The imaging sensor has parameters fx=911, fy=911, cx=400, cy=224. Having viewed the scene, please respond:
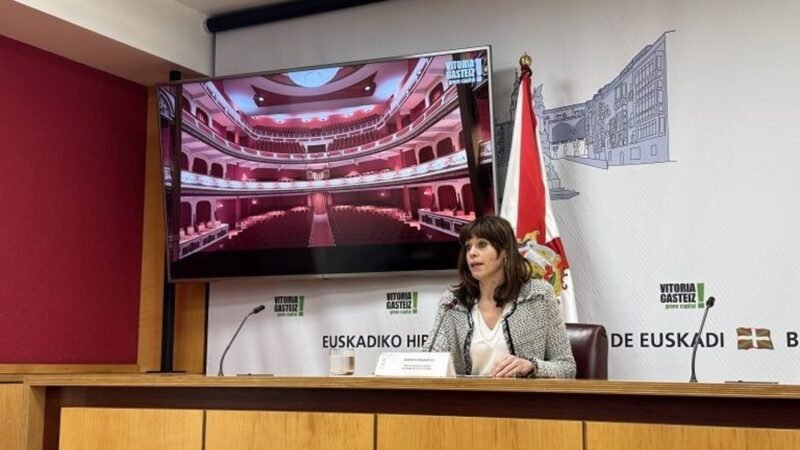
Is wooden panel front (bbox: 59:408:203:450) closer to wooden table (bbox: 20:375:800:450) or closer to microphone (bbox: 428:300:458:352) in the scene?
wooden table (bbox: 20:375:800:450)

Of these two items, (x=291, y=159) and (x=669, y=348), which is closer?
(x=669, y=348)

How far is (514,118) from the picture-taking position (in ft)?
12.9

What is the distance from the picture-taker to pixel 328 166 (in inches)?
162

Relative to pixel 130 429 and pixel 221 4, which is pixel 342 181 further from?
pixel 130 429

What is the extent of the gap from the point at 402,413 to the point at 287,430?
0.31 meters

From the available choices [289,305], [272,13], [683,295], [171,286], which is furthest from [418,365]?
[272,13]

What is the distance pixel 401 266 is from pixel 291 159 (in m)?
0.73

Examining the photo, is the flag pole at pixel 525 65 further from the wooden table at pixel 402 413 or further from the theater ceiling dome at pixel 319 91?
the wooden table at pixel 402 413

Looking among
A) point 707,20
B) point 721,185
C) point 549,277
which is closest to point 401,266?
point 549,277

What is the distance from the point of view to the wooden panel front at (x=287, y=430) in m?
2.24

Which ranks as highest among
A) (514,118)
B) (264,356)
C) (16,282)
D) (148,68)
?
(148,68)

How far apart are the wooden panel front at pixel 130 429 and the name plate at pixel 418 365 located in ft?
1.71

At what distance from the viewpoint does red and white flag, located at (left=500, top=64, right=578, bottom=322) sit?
3.64 metres

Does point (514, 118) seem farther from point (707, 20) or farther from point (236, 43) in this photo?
point (236, 43)
